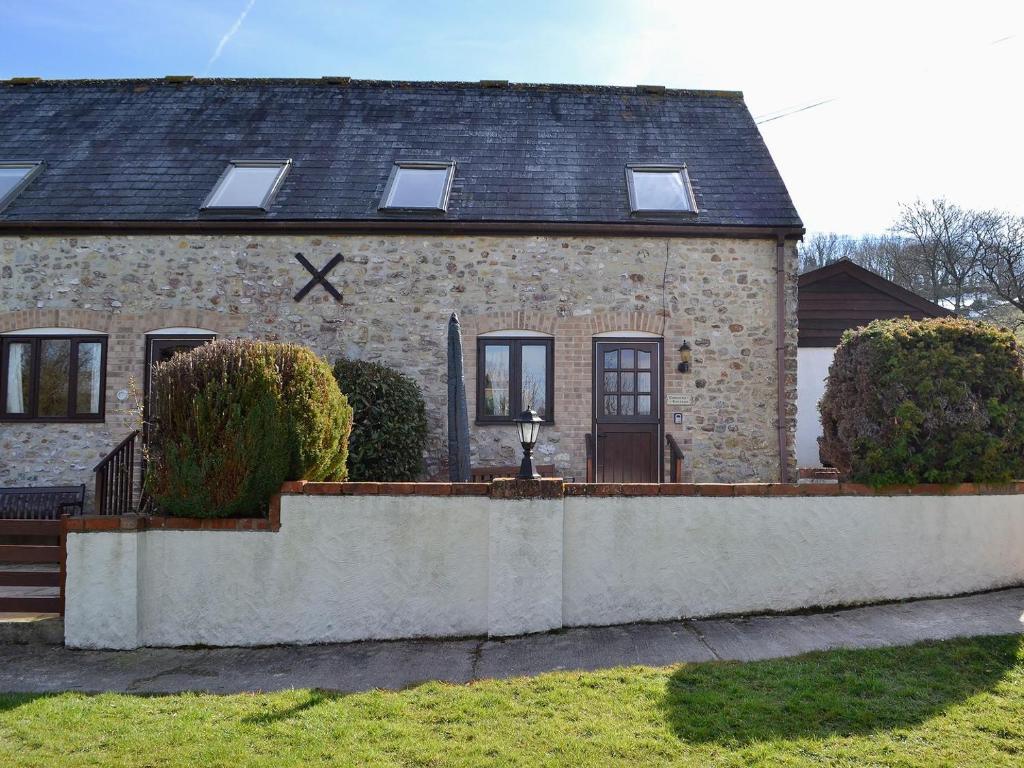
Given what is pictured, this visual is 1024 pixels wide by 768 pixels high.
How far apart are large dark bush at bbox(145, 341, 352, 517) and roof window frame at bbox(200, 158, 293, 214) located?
508cm

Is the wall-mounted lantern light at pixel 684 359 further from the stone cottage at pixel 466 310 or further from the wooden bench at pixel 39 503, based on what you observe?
the wooden bench at pixel 39 503

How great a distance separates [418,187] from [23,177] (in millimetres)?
6042

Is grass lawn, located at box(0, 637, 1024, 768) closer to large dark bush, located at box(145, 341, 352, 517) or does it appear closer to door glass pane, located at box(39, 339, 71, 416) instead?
large dark bush, located at box(145, 341, 352, 517)

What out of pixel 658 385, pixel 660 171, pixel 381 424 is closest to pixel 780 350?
pixel 658 385

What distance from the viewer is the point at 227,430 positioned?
541 cm

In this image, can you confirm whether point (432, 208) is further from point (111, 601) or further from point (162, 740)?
point (162, 740)

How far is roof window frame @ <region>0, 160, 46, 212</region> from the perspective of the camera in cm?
1034

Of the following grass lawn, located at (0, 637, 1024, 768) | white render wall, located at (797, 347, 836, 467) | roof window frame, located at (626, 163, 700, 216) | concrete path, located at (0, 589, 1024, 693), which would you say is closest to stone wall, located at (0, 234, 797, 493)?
roof window frame, located at (626, 163, 700, 216)

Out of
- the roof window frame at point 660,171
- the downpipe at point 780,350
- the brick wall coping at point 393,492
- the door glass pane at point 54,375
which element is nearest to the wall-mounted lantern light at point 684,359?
the downpipe at point 780,350

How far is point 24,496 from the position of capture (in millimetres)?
8977

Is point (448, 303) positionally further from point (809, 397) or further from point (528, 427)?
point (809, 397)

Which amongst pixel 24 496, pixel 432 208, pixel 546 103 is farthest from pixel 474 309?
pixel 24 496

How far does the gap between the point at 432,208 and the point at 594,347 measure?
3.00m

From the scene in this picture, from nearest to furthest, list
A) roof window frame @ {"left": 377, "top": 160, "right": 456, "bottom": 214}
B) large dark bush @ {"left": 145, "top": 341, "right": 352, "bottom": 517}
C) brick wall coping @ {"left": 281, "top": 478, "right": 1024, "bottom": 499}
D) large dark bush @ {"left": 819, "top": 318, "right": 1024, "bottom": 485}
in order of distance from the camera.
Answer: large dark bush @ {"left": 145, "top": 341, "right": 352, "bottom": 517} < brick wall coping @ {"left": 281, "top": 478, "right": 1024, "bottom": 499} < large dark bush @ {"left": 819, "top": 318, "right": 1024, "bottom": 485} < roof window frame @ {"left": 377, "top": 160, "right": 456, "bottom": 214}
